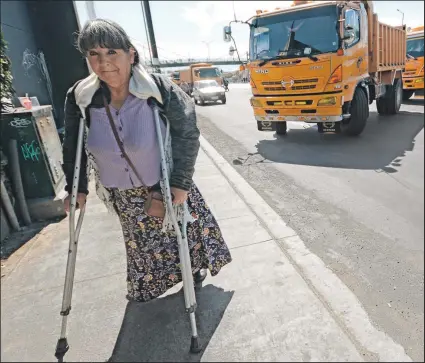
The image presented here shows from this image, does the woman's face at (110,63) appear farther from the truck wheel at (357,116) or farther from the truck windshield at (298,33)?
the truck wheel at (357,116)

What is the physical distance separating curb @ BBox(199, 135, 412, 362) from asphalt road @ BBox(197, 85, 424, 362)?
10 cm

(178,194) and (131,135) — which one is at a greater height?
(131,135)

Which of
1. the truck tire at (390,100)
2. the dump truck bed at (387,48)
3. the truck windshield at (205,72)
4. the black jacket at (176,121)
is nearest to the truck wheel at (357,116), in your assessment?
the truck tire at (390,100)

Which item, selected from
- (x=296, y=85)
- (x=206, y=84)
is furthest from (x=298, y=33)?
(x=206, y=84)

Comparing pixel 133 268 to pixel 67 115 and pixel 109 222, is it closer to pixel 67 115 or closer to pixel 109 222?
pixel 67 115

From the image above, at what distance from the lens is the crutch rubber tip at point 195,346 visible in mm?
1721

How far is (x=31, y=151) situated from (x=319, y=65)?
4428 millimetres

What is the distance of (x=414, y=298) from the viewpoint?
2.11 meters

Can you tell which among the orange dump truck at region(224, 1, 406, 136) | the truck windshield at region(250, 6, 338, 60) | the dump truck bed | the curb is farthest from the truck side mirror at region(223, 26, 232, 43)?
the curb

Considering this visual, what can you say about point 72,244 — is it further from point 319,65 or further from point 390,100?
point 390,100

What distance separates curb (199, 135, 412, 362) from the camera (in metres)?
1.63

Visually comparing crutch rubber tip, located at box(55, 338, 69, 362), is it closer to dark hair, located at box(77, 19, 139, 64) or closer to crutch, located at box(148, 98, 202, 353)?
crutch, located at box(148, 98, 202, 353)

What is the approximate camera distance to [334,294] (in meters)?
2.05

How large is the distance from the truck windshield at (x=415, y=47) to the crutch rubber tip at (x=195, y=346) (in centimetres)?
1168
